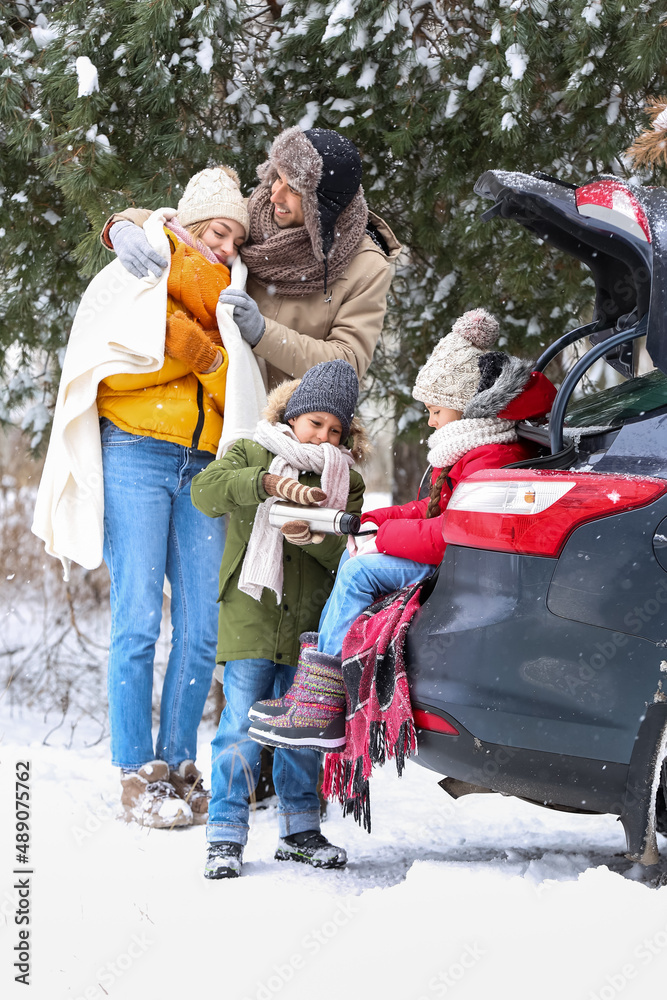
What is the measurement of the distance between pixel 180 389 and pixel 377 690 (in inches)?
59.6

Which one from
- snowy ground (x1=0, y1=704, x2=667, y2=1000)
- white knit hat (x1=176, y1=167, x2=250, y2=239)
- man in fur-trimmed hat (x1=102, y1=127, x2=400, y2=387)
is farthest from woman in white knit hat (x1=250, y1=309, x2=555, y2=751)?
white knit hat (x1=176, y1=167, x2=250, y2=239)

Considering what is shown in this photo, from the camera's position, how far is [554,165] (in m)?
4.18

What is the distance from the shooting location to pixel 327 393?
3098mm

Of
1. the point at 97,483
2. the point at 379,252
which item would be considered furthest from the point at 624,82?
the point at 97,483

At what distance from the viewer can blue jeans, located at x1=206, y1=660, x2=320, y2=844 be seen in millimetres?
3057

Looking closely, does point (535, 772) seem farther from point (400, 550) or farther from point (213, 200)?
point (213, 200)

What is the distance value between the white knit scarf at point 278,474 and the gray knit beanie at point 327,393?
0.10 meters

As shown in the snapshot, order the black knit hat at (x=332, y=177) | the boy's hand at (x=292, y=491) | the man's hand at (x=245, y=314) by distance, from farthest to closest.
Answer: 1. the black knit hat at (x=332, y=177)
2. the man's hand at (x=245, y=314)
3. the boy's hand at (x=292, y=491)

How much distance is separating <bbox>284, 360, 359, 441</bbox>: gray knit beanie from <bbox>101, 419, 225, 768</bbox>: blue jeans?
1.84 feet

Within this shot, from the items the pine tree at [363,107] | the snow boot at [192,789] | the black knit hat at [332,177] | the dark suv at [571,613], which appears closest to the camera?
the dark suv at [571,613]

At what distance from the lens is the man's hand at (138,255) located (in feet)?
10.5

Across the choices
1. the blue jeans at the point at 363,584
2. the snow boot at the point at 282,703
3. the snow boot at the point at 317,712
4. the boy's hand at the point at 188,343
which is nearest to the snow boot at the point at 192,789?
the snow boot at the point at 282,703

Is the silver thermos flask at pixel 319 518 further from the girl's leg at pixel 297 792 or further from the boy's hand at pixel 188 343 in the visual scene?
the girl's leg at pixel 297 792

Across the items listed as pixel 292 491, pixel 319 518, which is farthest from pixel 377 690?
pixel 292 491
